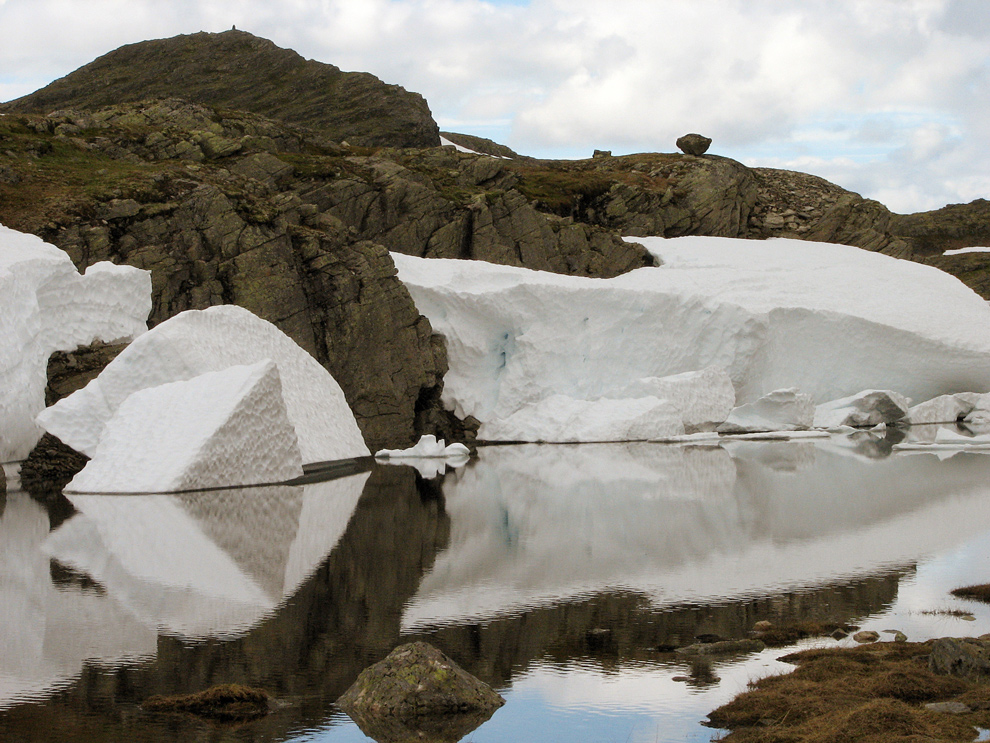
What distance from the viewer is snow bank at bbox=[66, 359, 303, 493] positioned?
16625 millimetres

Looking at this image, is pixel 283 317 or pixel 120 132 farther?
pixel 120 132

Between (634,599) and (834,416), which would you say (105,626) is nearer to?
(634,599)

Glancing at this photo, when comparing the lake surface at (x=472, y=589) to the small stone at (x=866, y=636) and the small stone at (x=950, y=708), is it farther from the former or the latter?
the small stone at (x=950, y=708)

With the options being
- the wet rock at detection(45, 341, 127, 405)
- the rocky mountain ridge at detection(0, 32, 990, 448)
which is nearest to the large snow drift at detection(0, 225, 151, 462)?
the wet rock at detection(45, 341, 127, 405)

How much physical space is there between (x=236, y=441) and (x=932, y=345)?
2283 cm

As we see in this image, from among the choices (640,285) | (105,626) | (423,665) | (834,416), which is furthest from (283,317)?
(423,665)

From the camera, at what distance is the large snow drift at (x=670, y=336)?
100ft

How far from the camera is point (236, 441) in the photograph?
17172 mm

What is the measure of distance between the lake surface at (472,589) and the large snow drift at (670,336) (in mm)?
13017

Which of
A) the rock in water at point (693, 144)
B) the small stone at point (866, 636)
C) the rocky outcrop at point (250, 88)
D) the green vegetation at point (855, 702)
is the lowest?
the green vegetation at point (855, 702)

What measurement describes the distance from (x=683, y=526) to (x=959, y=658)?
647cm

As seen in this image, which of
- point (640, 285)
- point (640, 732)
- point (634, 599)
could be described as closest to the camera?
point (640, 732)

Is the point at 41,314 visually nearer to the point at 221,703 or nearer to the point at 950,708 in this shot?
the point at 221,703

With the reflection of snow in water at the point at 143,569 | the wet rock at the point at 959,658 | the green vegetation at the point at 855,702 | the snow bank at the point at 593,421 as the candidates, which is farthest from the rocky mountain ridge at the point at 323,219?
the wet rock at the point at 959,658
